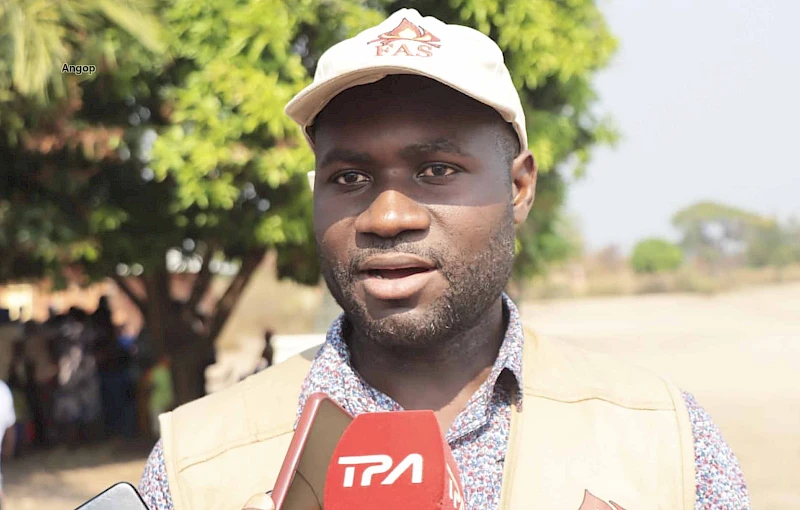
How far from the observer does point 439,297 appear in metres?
1.67

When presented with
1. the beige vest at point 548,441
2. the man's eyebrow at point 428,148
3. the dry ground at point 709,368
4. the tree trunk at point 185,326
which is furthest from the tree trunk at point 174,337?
the man's eyebrow at point 428,148

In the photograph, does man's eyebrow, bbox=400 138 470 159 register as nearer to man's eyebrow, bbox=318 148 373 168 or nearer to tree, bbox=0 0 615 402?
man's eyebrow, bbox=318 148 373 168

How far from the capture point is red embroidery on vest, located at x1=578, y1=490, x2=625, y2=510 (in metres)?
1.63

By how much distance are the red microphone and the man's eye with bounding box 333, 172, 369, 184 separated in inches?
20.6

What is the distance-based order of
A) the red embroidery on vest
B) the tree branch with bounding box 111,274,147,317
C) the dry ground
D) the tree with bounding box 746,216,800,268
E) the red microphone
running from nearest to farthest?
the red microphone, the red embroidery on vest, the dry ground, the tree branch with bounding box 111,274,147,317, the tree with bounding box 746,216,800,268

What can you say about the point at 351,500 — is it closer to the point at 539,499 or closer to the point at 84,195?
the point at 539,499

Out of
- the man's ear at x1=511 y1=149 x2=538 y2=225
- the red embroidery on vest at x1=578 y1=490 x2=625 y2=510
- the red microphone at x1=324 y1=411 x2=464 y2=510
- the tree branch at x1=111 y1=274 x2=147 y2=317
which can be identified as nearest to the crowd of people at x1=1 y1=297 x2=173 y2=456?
the tree branch at x1=111 y1=274 x2=147 y2=317

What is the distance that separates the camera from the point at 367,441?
1.29 metres

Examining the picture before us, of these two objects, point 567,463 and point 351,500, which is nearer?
point 351,500

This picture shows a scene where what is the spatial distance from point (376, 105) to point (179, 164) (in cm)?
594

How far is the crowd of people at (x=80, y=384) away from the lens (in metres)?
11.1

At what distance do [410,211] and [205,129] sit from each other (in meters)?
6.13

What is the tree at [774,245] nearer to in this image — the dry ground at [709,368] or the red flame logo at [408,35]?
the dry ground at [709,368]

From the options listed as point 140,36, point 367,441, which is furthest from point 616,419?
A: point 140,36
